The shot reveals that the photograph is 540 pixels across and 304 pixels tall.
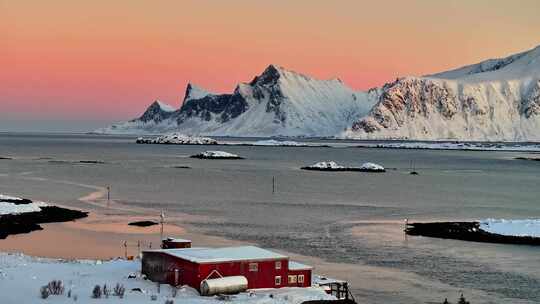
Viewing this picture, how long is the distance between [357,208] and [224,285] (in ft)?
149

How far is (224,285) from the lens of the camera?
30.0 m

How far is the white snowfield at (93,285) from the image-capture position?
28.5 meters

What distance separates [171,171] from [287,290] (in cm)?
9804

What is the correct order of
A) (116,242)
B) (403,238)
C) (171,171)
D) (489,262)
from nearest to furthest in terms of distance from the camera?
(489,262) → (116,242) → (403,238) → (171,171)

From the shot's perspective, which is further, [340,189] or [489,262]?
[340,189]

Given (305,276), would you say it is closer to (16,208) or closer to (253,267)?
(253,267)

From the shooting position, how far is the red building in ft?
101

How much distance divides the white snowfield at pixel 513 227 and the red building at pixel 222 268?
26.0 meters

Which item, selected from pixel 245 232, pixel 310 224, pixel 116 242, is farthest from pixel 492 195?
pixel 116 242

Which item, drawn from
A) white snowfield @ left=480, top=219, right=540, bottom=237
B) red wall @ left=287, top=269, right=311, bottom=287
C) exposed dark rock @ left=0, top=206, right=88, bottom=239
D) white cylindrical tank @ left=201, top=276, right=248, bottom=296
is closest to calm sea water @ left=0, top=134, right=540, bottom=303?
red wall @ left=287, top=269, right=311, bottom=287

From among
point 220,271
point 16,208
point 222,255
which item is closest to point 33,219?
point 16,208

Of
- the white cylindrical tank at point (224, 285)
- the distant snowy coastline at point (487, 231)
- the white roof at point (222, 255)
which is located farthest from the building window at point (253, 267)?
the distant snowy coastline at point (487, 231)

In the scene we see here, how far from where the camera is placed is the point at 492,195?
95.2m

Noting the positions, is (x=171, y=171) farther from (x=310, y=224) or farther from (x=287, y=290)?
(x=287, y=290)
